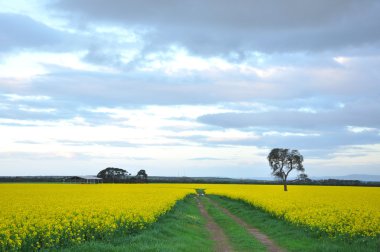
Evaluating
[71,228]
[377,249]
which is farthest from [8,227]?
[377,249]

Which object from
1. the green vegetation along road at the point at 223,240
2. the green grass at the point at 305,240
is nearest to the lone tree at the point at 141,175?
the green vegetation along road at the point at 223,240

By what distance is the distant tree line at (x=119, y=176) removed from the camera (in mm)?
123625

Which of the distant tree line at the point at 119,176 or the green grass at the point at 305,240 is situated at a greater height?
the distant tree line at the point at 119,176

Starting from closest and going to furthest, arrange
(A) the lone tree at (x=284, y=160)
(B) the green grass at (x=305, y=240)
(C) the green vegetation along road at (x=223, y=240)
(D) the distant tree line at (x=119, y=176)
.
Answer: (C) the green vegetation along road at (x=223, y=240) → (B) the green grass at (x=305, y=240) → (A) the lone tree at (x=284, y=160) → (D) the distant tree line at (x=119, y=176)

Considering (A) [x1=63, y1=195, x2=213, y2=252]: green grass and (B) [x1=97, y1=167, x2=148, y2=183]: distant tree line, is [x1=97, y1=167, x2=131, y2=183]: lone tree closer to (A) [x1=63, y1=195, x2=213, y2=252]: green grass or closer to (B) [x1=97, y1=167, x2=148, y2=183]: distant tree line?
(B) [x1=97, y1=167, x2=148, y2=183]: distant tree line

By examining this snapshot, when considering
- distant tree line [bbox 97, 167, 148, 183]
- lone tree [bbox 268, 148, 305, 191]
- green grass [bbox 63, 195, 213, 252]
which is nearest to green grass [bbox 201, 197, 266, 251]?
green grass [bbox 63, 195, 213, 252]

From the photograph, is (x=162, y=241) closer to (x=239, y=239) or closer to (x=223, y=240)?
(x=223, y=240)

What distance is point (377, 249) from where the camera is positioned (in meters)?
13.6

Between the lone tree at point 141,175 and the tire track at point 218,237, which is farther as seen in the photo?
the lone tree at point 141,175

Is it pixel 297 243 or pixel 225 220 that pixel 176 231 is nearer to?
pixel 297 243

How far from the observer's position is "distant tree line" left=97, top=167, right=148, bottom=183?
124 meters

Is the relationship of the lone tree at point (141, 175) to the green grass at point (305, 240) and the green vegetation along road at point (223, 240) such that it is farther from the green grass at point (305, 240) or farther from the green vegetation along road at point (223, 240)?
the green grass at point (305, 240)

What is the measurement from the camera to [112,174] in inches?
5285

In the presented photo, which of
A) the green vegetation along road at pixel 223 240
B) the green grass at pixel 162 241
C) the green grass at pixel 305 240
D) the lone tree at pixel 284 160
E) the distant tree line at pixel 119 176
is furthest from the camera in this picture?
the distant tree line at pixel 119 176
